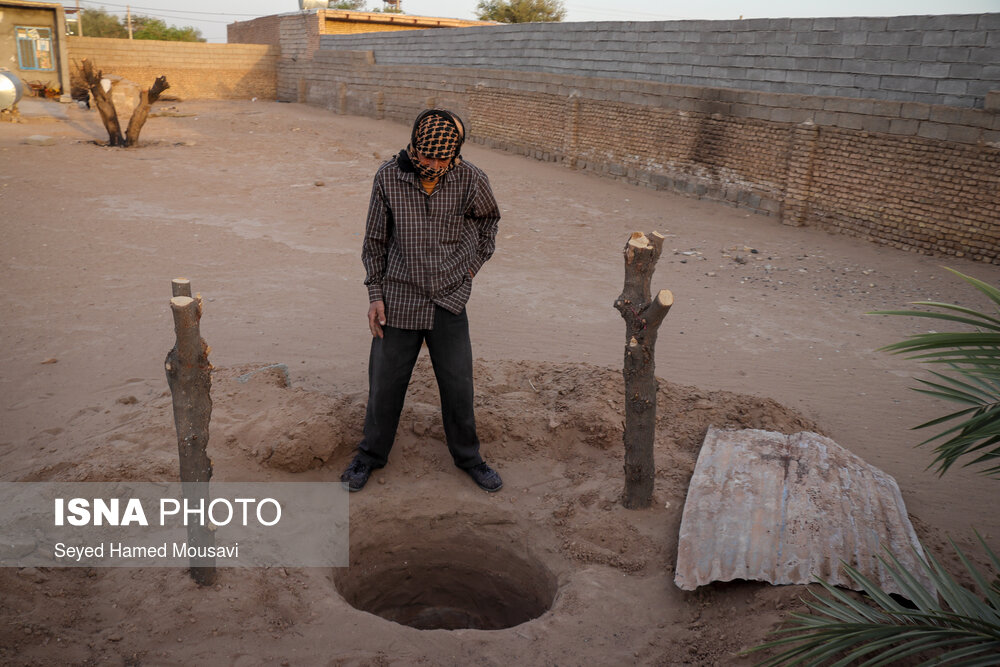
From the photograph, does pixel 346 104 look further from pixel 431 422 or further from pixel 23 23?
pixel 431 422

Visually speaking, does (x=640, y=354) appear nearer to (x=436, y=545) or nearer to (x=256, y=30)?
(x=436, y=545)

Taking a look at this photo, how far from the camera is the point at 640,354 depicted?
3506mm

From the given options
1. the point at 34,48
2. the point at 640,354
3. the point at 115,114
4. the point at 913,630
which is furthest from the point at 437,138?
the point at 34,48

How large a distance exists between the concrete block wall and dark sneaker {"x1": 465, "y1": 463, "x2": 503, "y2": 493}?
7692 millimetres

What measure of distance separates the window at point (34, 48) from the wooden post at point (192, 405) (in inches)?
965

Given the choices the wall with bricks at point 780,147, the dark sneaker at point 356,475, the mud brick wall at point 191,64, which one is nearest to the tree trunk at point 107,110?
the wall with bricks at point 780,147

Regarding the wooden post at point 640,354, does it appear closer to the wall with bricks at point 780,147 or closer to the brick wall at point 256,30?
the wall with bricks at point 780,147

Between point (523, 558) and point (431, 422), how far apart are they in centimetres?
97

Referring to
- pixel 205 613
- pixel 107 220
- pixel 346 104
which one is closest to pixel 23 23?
pixel 346 104

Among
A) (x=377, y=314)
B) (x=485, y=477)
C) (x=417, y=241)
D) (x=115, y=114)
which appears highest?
(x=115, y=114)

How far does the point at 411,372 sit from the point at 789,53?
357 inches

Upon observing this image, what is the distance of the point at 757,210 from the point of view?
11000 mm

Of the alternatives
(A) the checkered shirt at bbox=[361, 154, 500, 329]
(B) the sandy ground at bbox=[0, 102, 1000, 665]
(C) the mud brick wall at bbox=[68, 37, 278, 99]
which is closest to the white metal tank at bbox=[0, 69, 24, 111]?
(C) the mud brick wall at bbox=[68, 37, 278, 99]

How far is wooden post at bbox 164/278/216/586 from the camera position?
9.12 ft
